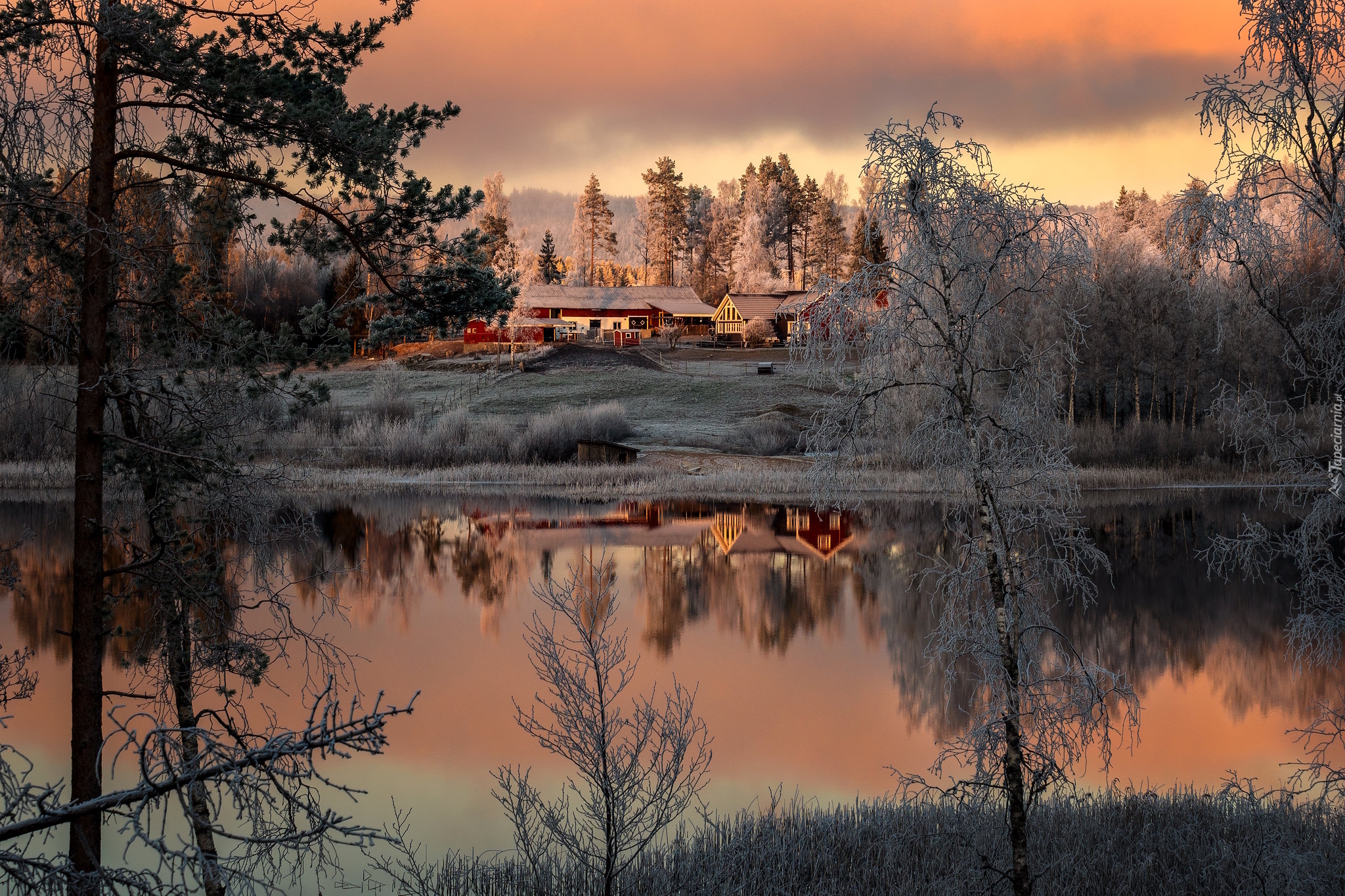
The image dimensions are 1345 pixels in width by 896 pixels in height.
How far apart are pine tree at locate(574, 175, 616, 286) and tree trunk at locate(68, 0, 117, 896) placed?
342ft

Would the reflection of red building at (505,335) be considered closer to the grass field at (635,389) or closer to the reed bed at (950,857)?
the grass field at (635,389)

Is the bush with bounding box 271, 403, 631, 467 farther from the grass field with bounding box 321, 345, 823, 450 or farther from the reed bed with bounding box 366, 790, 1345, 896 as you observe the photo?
the reed bed with bounding box 366, 790, 1345, 896

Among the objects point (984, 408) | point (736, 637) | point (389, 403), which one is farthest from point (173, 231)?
point (389, 403)

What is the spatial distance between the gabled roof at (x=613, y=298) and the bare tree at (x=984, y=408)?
72.7m

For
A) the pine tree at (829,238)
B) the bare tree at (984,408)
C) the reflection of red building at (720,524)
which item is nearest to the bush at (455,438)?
the reflection of red building at (720,524)

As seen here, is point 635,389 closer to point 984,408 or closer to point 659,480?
point 659,480

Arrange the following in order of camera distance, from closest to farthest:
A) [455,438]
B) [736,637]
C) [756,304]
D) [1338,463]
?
[1338,463]
[736,637]
[455,438]
[756,304]

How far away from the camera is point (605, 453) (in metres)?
38.4

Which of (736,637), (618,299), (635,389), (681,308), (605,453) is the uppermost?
(618,299)

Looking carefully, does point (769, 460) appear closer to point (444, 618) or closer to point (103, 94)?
point (444, 618)

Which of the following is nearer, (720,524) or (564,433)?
(720,524)

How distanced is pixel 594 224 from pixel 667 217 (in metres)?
10.8

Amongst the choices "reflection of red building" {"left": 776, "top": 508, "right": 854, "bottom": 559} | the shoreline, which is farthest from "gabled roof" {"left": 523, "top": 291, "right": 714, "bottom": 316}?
"reflection of red building" {"left": 776, "top": 508, "right": 854, "bottom": 559}

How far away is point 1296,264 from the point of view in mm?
6336
